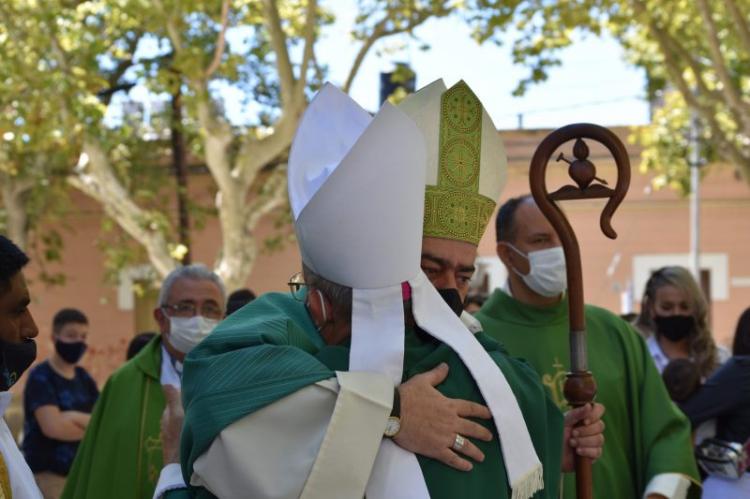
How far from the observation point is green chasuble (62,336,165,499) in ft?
16.4

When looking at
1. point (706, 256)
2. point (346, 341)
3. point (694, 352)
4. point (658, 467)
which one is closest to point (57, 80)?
point (694, 352)

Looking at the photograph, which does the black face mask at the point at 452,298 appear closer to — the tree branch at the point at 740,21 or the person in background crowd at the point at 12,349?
the person in background crowd at the point at 12,349

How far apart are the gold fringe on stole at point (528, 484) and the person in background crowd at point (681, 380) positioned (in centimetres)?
299

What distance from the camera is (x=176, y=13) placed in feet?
43.2

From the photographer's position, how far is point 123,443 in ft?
16.6

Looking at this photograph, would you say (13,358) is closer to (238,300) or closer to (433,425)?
(433,425)

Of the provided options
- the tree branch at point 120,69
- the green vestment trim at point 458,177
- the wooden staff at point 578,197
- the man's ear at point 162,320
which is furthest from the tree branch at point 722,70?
the green vestment trim at point 458,177

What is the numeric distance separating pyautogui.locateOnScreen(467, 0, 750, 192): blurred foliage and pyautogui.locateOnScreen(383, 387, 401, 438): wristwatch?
1094cm

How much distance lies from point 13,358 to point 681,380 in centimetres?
323

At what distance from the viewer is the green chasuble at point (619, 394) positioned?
4766 mm

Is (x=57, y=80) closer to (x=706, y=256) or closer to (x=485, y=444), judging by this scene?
(x=485, y=444)

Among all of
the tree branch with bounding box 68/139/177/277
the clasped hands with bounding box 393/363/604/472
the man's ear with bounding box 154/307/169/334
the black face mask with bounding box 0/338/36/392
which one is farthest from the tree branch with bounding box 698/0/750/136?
the clasped hands with bounding box 393/363/604/472

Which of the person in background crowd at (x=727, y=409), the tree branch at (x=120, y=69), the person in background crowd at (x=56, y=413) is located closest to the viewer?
the person in background crowd at (x=727, y=409)

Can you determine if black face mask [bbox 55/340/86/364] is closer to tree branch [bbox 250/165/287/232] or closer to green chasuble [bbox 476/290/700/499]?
green chasuble [bbox 476/290/700/499]
